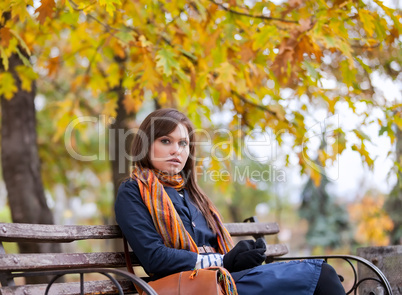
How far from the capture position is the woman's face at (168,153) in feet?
9.64

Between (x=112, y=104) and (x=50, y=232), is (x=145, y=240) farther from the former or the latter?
(x=112, y=104)

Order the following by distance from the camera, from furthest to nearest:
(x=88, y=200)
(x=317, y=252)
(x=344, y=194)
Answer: (x=344, y=194)
(x=88, y=200)
(x=317, y=252)

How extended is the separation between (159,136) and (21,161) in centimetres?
262

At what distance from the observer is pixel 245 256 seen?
8.15ft

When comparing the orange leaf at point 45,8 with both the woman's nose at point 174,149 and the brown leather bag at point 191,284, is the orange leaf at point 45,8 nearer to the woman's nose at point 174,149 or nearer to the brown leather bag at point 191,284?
the woman's nose at point 174,149

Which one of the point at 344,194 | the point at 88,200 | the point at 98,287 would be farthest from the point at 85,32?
the point at 344,194

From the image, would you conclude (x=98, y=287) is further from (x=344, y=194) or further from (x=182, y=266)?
(x=344, y=194)

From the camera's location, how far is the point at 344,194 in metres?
22.7

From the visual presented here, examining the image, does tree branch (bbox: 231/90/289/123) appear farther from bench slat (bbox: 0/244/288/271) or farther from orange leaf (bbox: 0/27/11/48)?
bench slat (bbox: 0/244/288/271)

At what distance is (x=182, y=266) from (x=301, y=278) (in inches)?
23.6

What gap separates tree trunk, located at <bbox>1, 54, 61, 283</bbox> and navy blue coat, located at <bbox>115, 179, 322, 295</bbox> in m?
2.44

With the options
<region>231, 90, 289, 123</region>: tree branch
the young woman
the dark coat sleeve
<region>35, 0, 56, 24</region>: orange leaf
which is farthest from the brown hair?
<region>231, 90, 289, 123</region>: tree branch

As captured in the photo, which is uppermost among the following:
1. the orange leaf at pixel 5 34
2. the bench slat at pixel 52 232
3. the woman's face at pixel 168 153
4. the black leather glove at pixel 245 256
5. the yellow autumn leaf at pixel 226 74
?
the orange leaf at pixel 5 34

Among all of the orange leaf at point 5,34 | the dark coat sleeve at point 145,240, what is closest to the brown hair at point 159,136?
the dark coat sleeve at point 145,240
